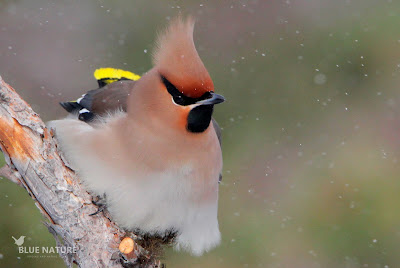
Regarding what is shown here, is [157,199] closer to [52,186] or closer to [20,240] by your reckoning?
[52,186]

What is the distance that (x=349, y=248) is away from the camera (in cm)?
631

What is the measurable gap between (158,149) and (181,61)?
57 cm

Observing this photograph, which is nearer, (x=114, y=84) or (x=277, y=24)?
(x=114, y=84)

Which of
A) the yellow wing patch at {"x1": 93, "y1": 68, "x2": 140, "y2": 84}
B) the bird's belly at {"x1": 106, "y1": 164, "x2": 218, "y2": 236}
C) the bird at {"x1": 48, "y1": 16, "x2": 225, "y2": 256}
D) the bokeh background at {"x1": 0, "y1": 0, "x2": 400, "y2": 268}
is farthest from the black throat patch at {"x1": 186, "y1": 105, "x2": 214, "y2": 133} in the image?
the bokeh background at {"x1": 0, "y1": 0, "x2": 400, "y2": 268}

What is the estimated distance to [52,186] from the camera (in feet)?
12.0

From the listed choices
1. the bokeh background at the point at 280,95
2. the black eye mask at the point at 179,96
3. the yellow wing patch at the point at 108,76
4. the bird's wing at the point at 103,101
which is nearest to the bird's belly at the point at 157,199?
the black eye mask at the point at 179,96

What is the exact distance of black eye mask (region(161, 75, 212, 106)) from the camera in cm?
369

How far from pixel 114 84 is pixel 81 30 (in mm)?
3766

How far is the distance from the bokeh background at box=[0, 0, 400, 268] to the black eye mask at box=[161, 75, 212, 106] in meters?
2.45

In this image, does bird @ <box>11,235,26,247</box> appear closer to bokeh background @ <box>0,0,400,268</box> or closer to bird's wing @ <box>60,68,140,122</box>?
bird's wing @ <box>60,68,140,122</box>

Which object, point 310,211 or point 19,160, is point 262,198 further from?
point 19,160

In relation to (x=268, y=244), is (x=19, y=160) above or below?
above

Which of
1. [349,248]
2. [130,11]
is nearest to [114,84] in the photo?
[349,248]

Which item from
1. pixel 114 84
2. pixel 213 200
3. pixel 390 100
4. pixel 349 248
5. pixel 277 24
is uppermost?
pixel 114 84
